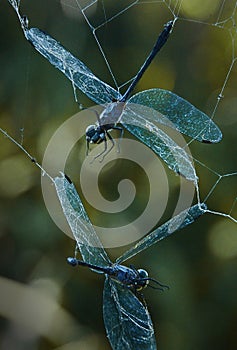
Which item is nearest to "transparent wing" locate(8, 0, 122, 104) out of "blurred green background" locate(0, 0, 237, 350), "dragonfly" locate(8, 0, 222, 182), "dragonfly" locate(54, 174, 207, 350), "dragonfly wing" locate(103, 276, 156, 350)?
"dragonfly" locate(8, 0, 222, 182)

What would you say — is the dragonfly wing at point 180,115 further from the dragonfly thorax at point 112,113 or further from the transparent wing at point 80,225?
the transparent wing at point 80,225

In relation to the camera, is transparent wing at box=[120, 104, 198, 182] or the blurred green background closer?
transparent wing at box=[120, 104, 198, 182]

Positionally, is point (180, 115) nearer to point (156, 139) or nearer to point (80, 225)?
point (156, 139)

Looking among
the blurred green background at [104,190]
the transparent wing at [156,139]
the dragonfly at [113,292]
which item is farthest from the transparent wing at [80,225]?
the blurred green background at [104,190]

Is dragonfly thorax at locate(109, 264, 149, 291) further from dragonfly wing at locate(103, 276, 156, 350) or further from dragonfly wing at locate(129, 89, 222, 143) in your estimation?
dragonfly wing at locate(129, 89, 222, 143)

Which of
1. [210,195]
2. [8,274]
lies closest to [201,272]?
[210,195]

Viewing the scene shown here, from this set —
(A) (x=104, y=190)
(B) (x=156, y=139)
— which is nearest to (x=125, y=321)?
(B) (x=156, y=139)

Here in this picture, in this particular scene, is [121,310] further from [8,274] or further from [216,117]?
[8,274]
